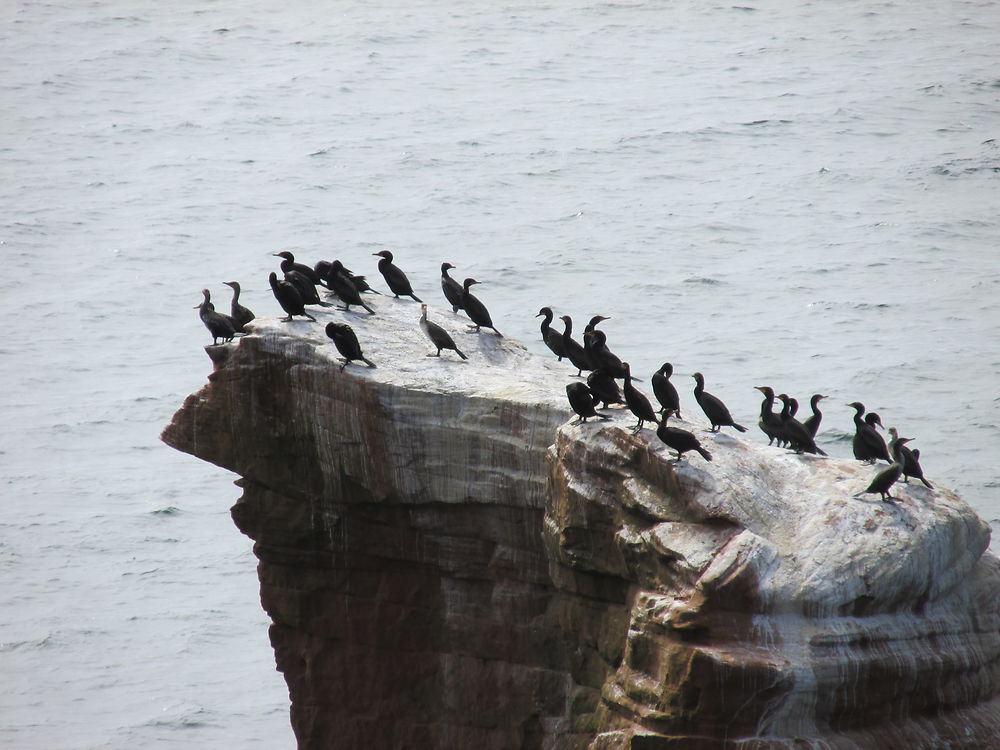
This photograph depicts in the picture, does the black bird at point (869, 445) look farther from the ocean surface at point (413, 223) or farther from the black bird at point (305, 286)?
the ocean surface at point (413, 223)

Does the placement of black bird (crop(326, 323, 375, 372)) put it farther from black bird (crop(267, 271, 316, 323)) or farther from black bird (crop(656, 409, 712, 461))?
black bird (crop(656, 409, 712, 461))

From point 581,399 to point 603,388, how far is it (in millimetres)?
347

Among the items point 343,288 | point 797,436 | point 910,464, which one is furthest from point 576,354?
point 910,464

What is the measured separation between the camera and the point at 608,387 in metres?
13.6

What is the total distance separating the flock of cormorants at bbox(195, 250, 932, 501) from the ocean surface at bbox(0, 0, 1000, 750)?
1504 cm

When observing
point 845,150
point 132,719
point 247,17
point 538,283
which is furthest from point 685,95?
point 132,719

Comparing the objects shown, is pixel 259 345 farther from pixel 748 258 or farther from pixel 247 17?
pixel 247 17

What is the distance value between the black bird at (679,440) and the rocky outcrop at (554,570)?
128 millimetres

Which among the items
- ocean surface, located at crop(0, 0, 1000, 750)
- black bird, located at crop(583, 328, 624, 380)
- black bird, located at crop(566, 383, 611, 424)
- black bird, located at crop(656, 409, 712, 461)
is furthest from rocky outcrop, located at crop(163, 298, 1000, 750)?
ocean surface, located at crop(0, 0, 1000, 750)

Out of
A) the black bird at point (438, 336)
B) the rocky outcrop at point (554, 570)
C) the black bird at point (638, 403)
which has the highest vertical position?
the black bird at point (438, 336)

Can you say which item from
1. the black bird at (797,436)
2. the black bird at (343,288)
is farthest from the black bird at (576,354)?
the black bird at (343,288)

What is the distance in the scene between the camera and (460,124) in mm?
59688

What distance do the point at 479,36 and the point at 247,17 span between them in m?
12.8

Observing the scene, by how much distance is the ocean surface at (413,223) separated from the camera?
111 ft
